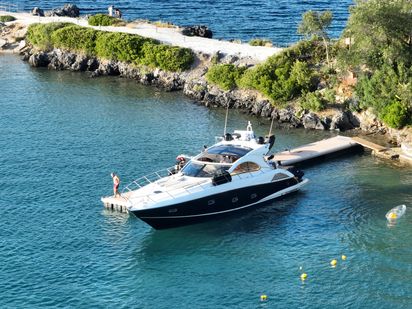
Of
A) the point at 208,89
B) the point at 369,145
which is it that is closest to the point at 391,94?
the point at 369,145

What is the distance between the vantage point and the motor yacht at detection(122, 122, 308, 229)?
60344 mm

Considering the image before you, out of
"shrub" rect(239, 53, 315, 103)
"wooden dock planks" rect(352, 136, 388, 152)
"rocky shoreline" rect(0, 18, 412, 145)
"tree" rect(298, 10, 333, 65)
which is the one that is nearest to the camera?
"wooden dock planks" rect(352, 136, 388, 152)

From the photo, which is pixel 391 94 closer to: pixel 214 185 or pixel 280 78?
pixel 280 78

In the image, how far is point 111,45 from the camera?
342 ft

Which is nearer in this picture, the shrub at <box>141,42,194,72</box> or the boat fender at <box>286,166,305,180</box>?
the boat fender at <box>286,166,305,180</box>

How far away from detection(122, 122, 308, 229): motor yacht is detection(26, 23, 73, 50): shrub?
4974 cm

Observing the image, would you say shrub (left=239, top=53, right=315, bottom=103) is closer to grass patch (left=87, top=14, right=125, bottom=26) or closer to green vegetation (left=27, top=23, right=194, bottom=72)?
green vegetation (left=27, top=23, right=194, bottom=72)

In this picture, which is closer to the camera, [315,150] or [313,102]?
[315,150]

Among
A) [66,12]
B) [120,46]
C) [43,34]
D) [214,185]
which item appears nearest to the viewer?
[214,185]

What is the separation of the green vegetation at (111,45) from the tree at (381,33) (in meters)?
26.7

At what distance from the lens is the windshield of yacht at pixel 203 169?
63.2 metres

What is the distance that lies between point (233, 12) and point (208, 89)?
51.9 m

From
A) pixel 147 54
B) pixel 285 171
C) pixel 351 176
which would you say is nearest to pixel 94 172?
pixel 285 171

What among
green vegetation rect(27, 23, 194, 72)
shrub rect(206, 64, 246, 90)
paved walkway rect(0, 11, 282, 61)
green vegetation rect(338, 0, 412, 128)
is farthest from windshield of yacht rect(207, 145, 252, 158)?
green vegetation rect(27, 23, 194, 72)
